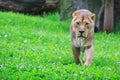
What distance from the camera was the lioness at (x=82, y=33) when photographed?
354 inches

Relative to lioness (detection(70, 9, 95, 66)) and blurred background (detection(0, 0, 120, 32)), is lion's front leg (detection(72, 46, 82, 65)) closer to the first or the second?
lioness (detection(70, 9, 95, 66))

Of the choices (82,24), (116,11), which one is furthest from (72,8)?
(82,24)

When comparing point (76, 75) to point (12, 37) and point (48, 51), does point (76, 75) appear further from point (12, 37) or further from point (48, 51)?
point (12, 37)

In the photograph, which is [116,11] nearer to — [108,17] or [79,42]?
[108,17]

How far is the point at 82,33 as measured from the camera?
8.95 meters

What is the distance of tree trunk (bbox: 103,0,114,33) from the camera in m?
17.0

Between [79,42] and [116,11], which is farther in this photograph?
[116,11]

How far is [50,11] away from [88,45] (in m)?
14.9

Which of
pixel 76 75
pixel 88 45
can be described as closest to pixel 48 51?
pixel 88 45

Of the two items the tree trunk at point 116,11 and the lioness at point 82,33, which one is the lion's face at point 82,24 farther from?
the tree trunk at point 116,11

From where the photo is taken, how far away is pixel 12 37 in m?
12.9

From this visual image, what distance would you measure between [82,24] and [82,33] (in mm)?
181

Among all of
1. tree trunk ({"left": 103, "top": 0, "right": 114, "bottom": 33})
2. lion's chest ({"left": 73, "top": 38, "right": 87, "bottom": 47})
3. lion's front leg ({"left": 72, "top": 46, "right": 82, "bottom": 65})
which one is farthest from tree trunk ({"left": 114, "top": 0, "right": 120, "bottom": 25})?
lion's chest ({"left": 73, "top": 38, "right": 87, "bottom": 47})

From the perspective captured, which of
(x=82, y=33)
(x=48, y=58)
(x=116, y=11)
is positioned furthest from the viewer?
(x=116, y=11)
